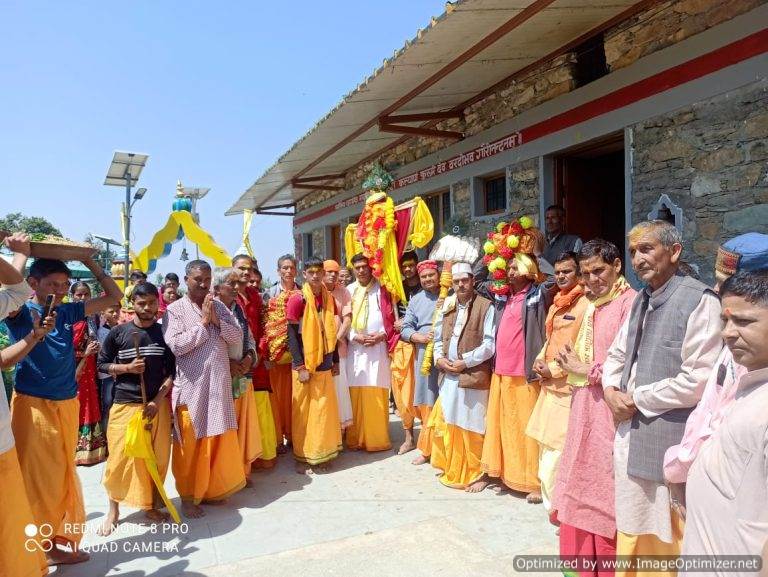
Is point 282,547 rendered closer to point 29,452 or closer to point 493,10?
point 29,452

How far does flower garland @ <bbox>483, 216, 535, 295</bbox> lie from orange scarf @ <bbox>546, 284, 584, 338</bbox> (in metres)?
0.67

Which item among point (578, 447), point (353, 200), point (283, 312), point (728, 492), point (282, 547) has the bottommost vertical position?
point (282, 547)

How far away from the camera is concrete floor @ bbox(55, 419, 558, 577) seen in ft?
10.1

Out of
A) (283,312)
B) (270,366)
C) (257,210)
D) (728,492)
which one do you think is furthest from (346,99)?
(257,210)

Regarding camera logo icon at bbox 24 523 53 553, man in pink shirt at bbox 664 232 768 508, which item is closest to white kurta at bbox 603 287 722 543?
man in pink shirt at bbox 664 232 768 508

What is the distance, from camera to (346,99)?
6047 millimetres

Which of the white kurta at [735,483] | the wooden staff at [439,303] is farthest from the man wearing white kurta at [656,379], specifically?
the wooden staff at [439,303]

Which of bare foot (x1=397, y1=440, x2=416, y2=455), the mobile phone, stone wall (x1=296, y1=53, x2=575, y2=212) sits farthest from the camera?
stone wall (x1=296, y1=53, x2=575, y2=212)

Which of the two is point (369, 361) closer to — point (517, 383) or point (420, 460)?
point (420, 460)

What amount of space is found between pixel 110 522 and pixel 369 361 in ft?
8.17

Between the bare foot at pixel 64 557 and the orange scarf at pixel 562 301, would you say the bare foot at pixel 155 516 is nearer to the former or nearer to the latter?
the bare foot at pixel 64 557

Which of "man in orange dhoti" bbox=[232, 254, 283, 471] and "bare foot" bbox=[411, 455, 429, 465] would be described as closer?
"man in orange dhoti" bbox=[232, 254, 283, 471]

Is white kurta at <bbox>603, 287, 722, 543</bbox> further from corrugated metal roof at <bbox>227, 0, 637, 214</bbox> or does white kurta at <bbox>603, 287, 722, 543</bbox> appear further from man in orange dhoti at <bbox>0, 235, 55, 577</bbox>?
corrugated metal roof at <bbox>227, 0, 637, 214</bbox>

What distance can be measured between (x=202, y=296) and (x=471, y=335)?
204cm
